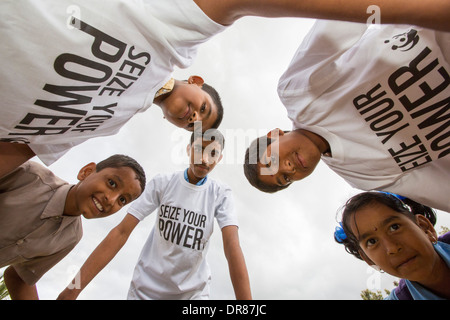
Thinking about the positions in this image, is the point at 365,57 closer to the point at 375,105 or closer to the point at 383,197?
the point at 375,105

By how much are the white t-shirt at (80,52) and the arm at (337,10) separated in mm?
51

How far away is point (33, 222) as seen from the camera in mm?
1550

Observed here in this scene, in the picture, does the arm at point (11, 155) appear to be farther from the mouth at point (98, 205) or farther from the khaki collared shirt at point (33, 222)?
the mouth at point (98, 205)

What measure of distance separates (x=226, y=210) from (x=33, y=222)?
126 centimetres

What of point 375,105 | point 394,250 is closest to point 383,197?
point 394,250

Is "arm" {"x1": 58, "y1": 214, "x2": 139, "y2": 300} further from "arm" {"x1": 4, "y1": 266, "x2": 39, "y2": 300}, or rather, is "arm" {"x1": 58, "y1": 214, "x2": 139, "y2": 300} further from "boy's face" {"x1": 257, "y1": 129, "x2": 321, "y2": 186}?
"boy's face" {"x1": 257, "y1": 129, "x2": 321, "y2": 186}

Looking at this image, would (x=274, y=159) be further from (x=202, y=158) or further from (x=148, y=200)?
(x=148, y=200)

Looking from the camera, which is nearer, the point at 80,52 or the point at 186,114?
the point at 80,52

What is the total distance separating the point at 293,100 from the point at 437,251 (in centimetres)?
111

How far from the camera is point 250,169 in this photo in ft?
6.24

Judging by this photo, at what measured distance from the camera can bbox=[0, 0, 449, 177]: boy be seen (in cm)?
68

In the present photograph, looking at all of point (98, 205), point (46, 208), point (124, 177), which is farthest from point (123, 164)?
point (46, 208)

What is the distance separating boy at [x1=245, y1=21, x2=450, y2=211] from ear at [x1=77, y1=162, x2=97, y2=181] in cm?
143

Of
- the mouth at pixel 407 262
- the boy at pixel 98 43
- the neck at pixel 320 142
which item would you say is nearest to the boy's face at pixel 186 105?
the boy at pixel 98 43
